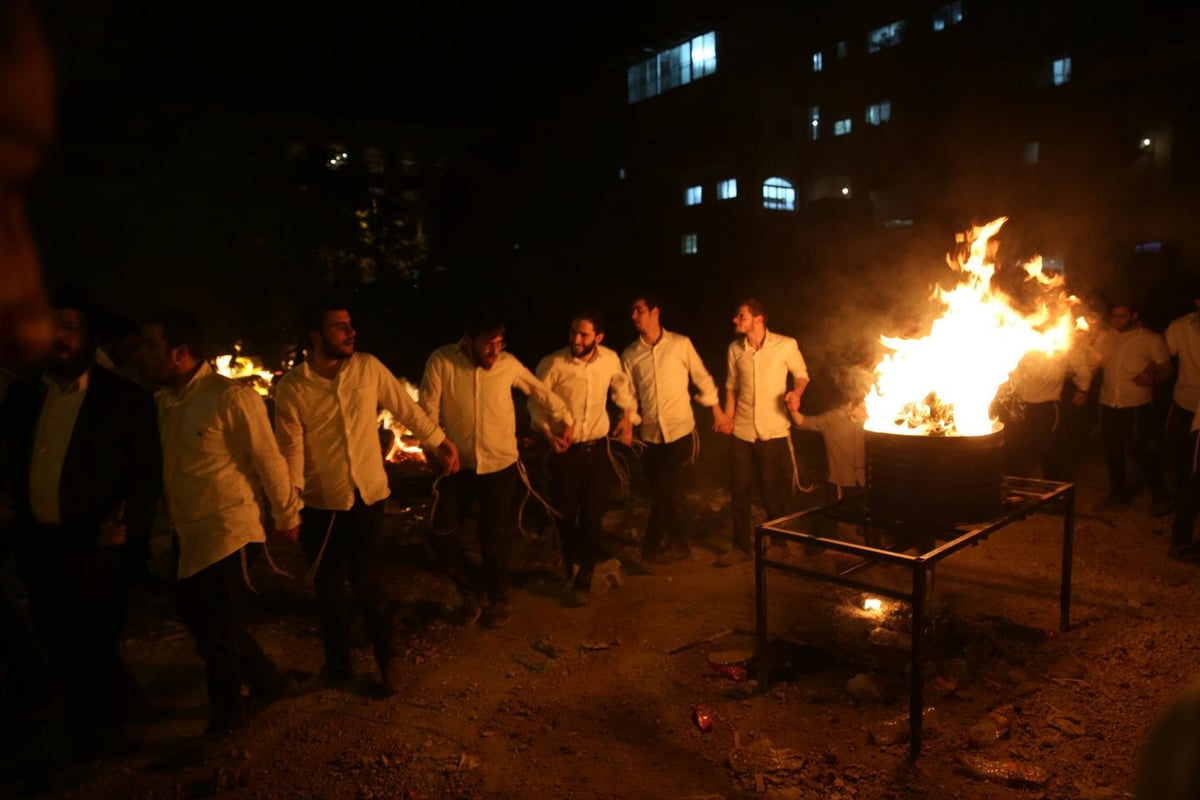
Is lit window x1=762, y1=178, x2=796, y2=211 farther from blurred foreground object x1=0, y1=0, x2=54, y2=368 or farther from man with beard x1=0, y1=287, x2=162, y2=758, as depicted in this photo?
blurred foreground object x1=0, y1=0, x2=54, y2=368

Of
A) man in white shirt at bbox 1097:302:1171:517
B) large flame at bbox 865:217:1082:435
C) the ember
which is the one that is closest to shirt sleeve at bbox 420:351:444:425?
large flame at bbox 865:217:1082:435

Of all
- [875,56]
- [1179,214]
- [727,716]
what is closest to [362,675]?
[727,716]

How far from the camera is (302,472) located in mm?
4332

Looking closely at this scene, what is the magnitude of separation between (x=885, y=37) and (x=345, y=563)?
25.6 m

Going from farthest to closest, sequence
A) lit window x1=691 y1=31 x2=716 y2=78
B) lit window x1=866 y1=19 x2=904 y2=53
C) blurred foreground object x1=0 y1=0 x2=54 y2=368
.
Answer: lit window x1=691 y1=31 x2=716 y2=78, lit window x1=866 y1=19 x2=904 y2=53, blurred foreground object x1=0 y1=0 x2=54 y2=368

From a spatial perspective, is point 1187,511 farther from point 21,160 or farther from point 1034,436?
point 21,160

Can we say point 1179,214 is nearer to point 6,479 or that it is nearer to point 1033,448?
point 1033,448

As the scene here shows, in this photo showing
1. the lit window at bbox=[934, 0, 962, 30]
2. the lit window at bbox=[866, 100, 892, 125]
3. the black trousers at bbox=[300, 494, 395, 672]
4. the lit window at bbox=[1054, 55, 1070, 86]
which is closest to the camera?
the black trousers at bbox=[300, 494, 395, 672]

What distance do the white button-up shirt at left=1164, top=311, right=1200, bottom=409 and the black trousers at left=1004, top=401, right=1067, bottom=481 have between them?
44.8 inches

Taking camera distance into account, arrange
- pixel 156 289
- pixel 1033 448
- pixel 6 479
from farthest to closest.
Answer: pixel 156 289 < pixel 1033 448 < pixel 6 479

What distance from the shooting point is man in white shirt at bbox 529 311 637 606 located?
606 cm

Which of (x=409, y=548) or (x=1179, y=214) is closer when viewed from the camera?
(x=409, y=548)

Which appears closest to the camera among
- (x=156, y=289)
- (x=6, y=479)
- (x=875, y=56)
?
(x=6, y=479)

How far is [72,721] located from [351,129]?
1251 inches
